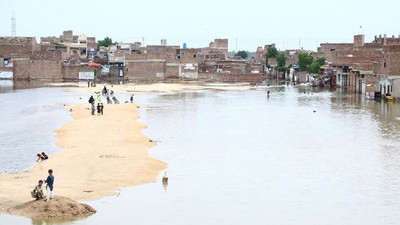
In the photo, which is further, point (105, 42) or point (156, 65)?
point (105, 42)

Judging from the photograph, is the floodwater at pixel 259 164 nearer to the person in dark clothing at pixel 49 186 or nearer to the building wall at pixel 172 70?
the person in dark clothing at pixel 49 186

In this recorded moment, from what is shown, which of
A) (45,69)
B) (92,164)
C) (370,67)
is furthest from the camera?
(45,69)

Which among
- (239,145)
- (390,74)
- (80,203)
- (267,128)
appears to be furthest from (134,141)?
(390,74)

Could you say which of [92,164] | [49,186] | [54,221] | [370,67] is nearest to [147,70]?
[370,67]

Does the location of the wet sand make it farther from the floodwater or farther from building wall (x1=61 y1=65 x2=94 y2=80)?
building wall (x1=61 y1=65 x2=94 y2=80)

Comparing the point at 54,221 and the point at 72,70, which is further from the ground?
the point at 72,70

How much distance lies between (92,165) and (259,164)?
713 cm

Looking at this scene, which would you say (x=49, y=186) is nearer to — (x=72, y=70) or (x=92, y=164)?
(x=92, y=164)

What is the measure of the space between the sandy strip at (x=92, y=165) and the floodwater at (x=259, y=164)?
0.81 metres

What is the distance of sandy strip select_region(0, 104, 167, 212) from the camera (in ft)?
83.0

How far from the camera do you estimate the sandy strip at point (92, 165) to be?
2530 centimetres

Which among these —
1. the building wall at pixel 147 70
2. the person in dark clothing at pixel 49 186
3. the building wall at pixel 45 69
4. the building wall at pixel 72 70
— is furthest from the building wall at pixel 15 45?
the person in dark clothing at pixel 49 186

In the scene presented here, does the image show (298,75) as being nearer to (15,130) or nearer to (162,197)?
(15,130)

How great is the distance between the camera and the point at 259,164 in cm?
3231
